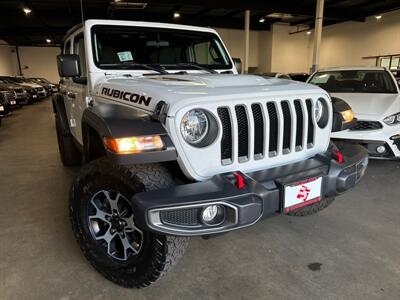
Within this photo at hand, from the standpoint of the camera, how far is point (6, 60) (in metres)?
27.0

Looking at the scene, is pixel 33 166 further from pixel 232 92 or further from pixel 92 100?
pixel 232 92

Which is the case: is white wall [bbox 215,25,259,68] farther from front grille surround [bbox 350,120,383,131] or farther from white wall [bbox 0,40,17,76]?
front grille surround [bbox 350,120,383,131]

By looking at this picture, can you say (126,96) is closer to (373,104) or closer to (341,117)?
(341,117)

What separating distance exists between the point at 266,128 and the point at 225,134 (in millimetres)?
268

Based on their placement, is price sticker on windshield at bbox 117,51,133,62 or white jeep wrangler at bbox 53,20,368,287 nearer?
white jeep wrangler at bbox 53,20,368,287

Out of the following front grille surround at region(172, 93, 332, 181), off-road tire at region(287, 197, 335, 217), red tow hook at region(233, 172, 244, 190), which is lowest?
off-road tire at region(287, 197, 335, 217)

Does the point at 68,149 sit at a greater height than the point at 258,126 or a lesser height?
lesser

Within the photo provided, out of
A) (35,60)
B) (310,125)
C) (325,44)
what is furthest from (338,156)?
(35,60)

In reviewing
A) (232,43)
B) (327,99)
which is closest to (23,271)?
(327,99)

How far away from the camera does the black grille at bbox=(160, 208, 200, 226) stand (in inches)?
59.0

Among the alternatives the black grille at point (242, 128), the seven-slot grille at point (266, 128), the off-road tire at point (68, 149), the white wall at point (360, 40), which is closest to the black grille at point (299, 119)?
the seven-slot grille at point (266, 128)

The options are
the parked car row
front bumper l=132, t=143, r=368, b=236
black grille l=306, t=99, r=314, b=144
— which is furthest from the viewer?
the parked car row

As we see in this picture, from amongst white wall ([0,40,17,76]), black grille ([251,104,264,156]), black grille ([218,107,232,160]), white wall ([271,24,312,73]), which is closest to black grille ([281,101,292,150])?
black grille ([251,104,264,156])

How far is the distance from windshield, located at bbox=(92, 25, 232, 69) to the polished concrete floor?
155 centimetres
